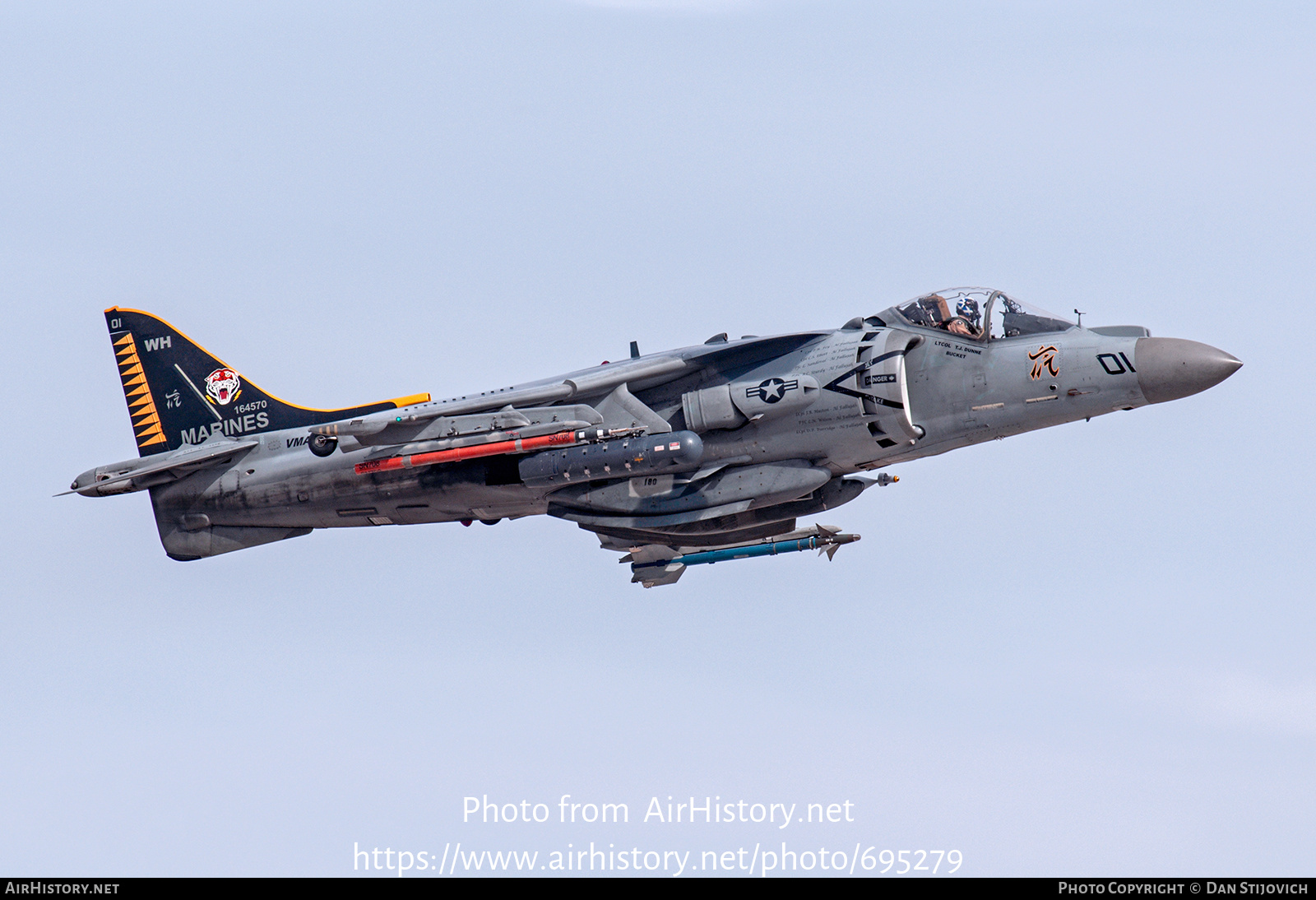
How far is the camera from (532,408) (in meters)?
21.2

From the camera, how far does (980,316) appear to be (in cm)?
2048

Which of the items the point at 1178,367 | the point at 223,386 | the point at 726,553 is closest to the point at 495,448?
the point at 726,553

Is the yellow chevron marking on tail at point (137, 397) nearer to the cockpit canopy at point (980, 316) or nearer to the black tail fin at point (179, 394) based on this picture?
the black tail fin at point (179, 394)

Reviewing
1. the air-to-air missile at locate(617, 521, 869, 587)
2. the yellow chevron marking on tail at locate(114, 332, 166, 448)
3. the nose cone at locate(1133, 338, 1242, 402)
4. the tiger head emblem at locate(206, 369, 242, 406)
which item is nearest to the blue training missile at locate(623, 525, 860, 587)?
the air-to-air missile at locate(617, 521, 869, 587)

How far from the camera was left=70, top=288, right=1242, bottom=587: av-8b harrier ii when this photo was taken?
66.1 feet

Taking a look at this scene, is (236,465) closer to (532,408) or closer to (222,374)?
(222,374)

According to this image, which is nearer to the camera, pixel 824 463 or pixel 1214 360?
pixel 1214 360

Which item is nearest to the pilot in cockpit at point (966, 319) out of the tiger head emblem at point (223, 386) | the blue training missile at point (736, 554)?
the blue training missile at point (736, 554)

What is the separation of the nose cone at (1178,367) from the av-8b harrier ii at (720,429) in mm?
20

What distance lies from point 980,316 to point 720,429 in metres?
3.24

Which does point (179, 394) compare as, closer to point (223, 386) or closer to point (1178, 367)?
point (223, 386)

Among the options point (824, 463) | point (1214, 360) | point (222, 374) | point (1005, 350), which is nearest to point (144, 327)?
point (222, 374)
